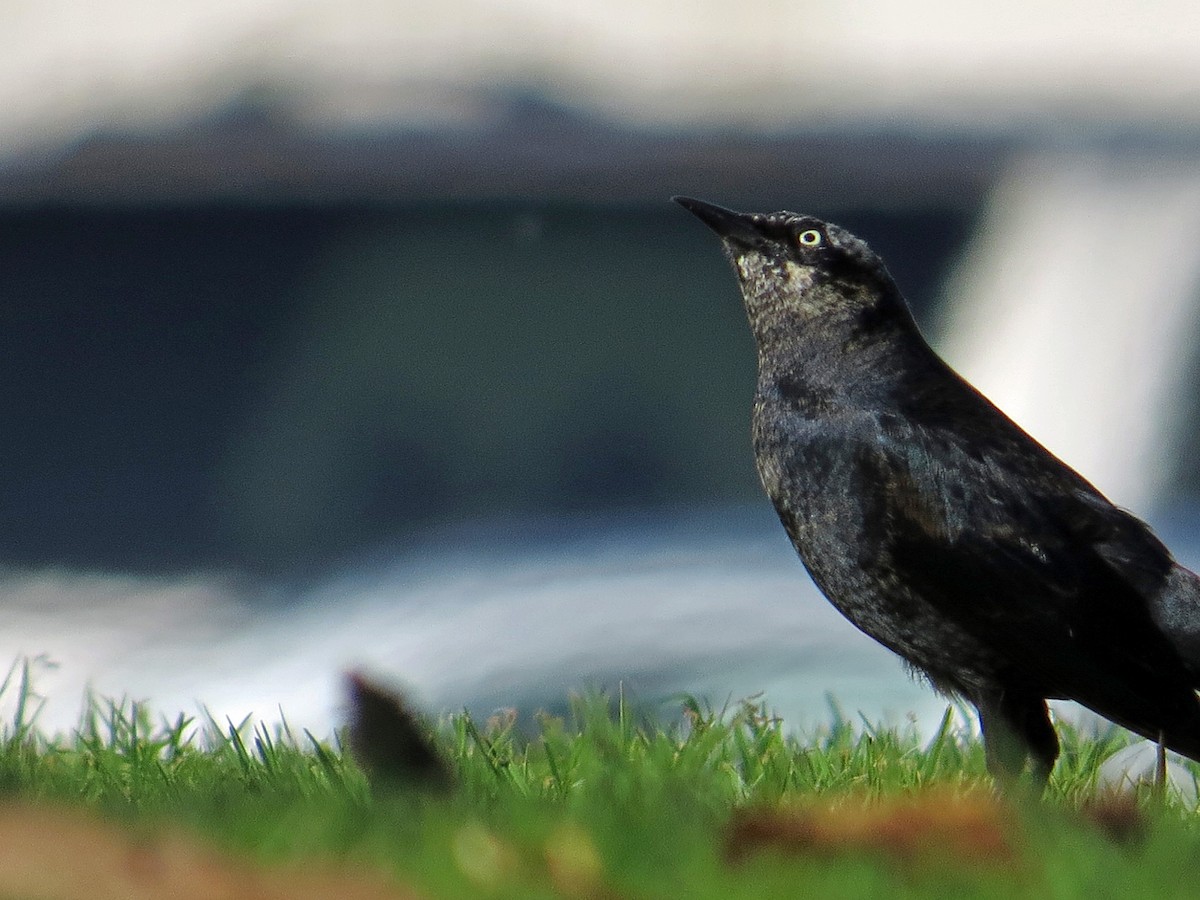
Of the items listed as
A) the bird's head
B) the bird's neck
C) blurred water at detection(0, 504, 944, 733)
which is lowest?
blurred water at detection(0, 504, 944, 733)

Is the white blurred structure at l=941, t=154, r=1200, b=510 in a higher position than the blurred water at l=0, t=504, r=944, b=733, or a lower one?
higher

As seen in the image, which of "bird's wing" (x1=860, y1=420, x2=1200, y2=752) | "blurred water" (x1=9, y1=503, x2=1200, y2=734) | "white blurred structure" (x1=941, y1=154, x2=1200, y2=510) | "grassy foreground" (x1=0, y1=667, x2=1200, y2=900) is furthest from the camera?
"white blurred structure" (x1=941, y1=154, x2=1200, y2=510)

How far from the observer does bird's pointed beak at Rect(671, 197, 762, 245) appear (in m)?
5.79

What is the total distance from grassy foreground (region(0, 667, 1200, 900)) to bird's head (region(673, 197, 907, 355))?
1232mm

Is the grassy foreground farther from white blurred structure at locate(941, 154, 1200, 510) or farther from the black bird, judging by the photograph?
white blurred structure at locate(941, 154, 1200, 510)

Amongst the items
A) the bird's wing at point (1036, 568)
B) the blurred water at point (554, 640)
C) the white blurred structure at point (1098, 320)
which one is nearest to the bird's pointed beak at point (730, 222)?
the bird's wing at point (1036, 568)

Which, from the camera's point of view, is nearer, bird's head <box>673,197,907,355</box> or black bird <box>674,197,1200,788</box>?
black bird <box>674,197,1200,788</box>

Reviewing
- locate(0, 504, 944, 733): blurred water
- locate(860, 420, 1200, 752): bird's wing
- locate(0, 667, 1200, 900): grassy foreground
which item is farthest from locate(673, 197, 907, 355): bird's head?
locate(0, 667, 1200, 900): grassy foreground

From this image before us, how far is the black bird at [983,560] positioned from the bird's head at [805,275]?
0.26 m

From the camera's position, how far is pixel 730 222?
19.1ft

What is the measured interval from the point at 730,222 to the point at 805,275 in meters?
0.27

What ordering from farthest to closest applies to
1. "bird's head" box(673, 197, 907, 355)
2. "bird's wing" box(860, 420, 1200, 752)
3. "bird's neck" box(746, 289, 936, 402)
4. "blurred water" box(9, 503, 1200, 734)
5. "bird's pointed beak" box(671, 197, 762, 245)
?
"blurred water" box(9, 503, 1200, 734) < "bird's pointed beak" box(671, 197, 762, 245) < "bird's head" box(673, 197, 907, 355) < "bird's neck" box(746, 289, 936, 402) < "bird's wing" box(860, 420, 1200, 752)

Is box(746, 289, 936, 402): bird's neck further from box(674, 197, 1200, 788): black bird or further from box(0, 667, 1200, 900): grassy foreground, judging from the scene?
box(0, 667, 1200, 900): grassy foreground

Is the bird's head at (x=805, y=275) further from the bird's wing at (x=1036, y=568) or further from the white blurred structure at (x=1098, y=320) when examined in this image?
the white blurred structure at (x=1098, y=320)
